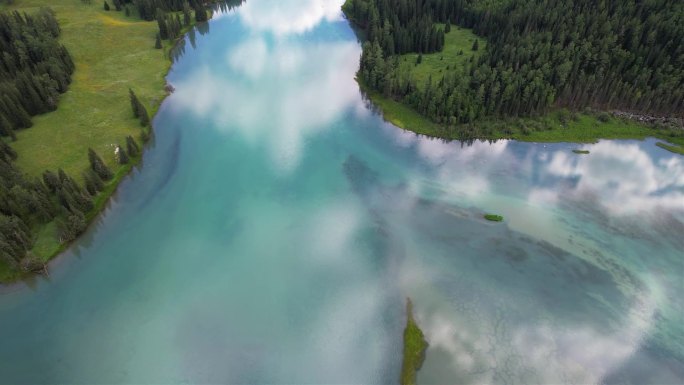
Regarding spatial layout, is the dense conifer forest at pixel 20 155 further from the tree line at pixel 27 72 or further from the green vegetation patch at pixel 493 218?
the green vegetation patch at pixel 493 218

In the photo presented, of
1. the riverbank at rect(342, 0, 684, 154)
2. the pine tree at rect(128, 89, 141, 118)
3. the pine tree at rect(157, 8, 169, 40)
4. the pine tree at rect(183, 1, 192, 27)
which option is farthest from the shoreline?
the riverbank at rect(342, 0, 684, 154)

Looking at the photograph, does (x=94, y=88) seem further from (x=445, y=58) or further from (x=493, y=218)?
(x=493, y=218)

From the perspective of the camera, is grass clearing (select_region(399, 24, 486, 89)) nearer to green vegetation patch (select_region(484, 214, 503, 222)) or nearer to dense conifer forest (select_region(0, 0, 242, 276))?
green vegetation patch (select_region(484, 214, 503, 222))

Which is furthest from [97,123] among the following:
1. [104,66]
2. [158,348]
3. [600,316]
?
[600,316]

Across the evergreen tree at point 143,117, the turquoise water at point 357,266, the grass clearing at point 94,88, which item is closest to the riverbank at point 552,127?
the turquoise water at point 357,266

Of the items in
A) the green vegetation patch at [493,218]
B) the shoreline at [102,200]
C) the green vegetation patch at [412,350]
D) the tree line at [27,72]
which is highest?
the tree line at [27,72]
